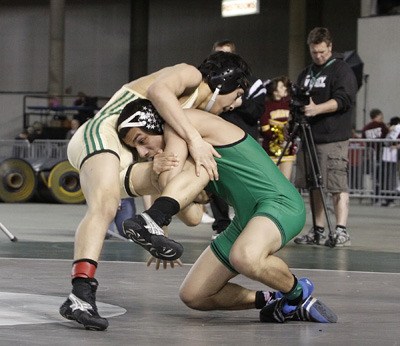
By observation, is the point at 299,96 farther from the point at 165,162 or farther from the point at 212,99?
the point at 165,162

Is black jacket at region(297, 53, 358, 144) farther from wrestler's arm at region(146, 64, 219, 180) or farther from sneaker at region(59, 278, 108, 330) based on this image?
sneaker at region(59, 278, 108, 330)

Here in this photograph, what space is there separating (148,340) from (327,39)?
20.9 feet

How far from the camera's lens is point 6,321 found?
20.2ft

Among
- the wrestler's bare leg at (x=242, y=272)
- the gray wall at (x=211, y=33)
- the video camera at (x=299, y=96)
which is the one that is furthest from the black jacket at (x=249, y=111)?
the gray wall at (x=211, y=33)

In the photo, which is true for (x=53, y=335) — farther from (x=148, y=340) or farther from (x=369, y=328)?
(x=369, y=328)

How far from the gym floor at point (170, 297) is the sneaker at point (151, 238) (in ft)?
1.25

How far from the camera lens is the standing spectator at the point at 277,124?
1328cm

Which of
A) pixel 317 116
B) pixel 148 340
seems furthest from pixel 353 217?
pixel 148 340

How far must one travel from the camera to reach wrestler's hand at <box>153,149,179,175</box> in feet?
20.1

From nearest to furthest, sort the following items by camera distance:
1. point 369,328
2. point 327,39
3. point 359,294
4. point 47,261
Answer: point 369,328, point 359,294, point 47,261, point 327,39

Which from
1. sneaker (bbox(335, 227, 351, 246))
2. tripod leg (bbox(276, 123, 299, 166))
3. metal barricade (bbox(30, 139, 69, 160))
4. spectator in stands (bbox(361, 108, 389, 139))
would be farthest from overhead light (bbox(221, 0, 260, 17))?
sneaker (bbox(335, 227, 351, 246))

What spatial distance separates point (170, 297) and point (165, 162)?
1.48m

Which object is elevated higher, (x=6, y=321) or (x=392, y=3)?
(x=392, y=3)

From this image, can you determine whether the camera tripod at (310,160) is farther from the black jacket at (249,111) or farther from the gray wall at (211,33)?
the gray wall at (211,33)
